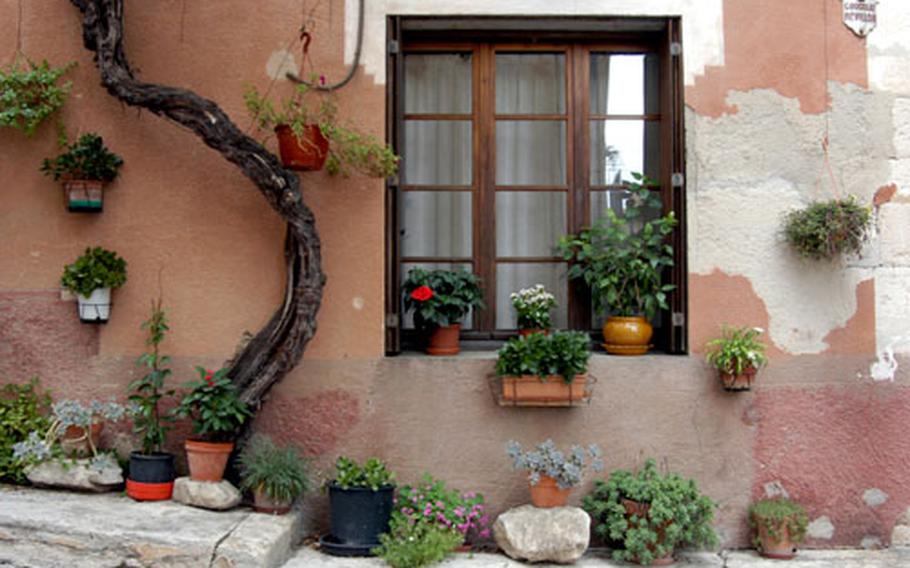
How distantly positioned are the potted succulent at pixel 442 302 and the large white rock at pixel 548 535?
1.05 meters

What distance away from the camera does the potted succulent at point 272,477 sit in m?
4.96

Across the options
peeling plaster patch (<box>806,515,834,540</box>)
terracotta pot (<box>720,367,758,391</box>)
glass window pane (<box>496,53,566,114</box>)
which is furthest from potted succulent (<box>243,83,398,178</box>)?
peeling plaster patch (<box>806,515,834,540</box>)

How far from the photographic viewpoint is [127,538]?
438 centimetres

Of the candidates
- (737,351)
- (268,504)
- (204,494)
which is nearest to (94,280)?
(204,494)

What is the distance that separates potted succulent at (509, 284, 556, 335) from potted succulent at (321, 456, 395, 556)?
1.18 m

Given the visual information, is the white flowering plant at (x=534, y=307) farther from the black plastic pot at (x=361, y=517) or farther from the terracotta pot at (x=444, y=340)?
the black plastic pot at (x=361, y=517)

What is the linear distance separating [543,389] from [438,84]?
6.49 ft

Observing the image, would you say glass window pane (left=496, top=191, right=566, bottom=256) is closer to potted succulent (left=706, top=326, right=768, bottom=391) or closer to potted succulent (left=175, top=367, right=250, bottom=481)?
potted succulent (left=706, top=326, right=768, bottom=391)

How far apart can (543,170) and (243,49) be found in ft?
6.11

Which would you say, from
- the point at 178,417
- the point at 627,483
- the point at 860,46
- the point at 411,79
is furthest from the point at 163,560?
the point at 860,46

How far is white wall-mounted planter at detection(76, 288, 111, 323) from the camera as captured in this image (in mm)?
5254

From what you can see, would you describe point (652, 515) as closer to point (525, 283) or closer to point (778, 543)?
point (778, 543)

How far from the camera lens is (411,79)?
231 inches

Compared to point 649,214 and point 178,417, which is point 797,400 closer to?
point 649,214
